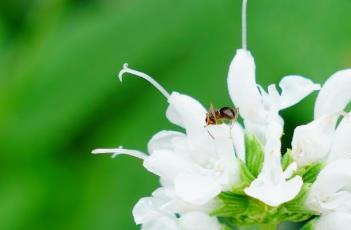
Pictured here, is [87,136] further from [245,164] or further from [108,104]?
[245,164]

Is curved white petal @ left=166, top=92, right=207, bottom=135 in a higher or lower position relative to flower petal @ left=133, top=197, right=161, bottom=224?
higher

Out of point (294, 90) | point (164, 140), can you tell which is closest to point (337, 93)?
point (294, 90)

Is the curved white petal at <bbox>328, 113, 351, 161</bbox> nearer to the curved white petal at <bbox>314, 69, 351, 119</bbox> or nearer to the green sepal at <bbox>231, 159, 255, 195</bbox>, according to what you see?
the curved white petal at <bbox>314, 69, 351, 119</bbox>

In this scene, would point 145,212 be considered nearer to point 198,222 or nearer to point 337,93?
point 198,222

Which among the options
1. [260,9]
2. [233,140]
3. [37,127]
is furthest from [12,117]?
[233,140]

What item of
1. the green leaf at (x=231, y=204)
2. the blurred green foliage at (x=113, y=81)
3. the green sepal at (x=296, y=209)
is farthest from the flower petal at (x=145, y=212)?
the blurred green foliage at (x=113, y=81)

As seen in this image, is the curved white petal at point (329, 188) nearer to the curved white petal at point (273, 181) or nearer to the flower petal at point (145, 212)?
the curved white petal at point (273, 181)

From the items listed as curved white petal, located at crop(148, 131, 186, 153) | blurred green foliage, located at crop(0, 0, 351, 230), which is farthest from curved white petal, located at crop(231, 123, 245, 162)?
blurred green foliage, located at crop(0, 0, 351, 230)
